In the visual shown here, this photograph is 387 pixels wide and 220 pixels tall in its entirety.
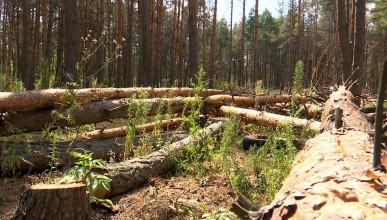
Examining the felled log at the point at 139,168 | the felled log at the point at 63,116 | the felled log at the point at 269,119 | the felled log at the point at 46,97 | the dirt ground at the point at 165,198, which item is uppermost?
the felled log at the point at 46,97

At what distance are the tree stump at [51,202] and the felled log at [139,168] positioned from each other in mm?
844

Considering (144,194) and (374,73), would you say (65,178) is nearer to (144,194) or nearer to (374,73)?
(144,194)

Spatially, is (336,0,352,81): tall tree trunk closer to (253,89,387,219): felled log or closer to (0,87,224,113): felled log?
(0,87,224,113): felled log

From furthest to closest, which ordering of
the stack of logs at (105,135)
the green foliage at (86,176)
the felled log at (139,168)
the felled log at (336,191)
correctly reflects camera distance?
the felled log at (139,168) → the green foliage at (86,176) → the stack of logs at (105,135) → the felled log at (336,191)

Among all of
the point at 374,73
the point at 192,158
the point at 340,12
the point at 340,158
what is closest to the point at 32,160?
the point at 192,158

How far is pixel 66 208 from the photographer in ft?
9.36

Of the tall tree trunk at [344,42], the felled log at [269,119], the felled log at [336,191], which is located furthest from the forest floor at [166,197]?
the tall tree trunk at [344,42]

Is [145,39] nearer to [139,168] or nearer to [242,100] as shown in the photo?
[242,100]

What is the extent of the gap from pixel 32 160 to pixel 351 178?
4.01 meters

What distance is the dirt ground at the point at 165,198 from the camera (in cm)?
350

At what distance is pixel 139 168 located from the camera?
4324mm

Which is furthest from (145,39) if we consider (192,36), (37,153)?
A: (37,153)

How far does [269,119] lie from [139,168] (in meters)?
3.28

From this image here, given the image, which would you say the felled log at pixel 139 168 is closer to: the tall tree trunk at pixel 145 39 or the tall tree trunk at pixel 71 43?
the tall tree trunk at pixel 71 43
